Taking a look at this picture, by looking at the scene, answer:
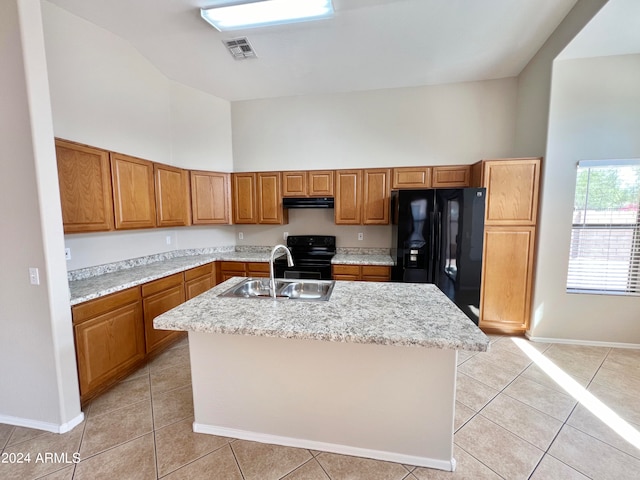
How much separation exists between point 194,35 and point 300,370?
3239 mm

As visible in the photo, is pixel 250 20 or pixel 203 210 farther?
pixel 203 210

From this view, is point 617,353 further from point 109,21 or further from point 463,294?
point 109,21

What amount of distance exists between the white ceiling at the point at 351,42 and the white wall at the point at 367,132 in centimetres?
21

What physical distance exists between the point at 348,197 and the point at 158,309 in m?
2.60

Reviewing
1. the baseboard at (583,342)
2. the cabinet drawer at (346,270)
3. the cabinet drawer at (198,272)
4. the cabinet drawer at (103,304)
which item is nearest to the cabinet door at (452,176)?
the cabinet drawer at (346,270)

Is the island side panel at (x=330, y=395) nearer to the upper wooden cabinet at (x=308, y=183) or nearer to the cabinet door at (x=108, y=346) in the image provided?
the cabinet door at (x=108, y=346)

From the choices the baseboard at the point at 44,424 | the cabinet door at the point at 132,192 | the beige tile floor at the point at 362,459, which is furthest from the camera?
the cabinet door at the point at 132,192

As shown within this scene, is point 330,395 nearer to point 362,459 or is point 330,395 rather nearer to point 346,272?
point 362,459

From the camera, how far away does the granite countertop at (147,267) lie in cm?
221

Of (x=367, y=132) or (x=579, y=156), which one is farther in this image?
(x=367, y=132)

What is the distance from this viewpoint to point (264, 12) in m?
2.29

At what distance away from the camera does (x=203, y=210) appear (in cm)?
366

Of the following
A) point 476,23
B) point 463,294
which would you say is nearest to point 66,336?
point 463,294

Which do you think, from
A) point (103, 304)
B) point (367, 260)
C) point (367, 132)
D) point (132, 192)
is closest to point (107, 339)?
point (103, 304)
